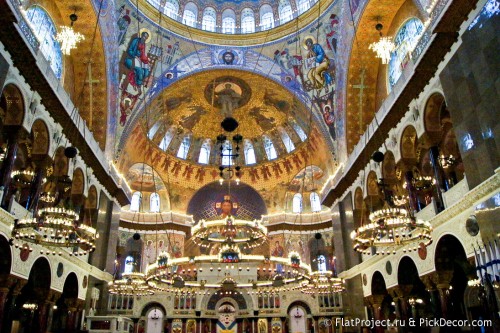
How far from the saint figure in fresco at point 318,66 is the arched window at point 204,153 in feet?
32.5

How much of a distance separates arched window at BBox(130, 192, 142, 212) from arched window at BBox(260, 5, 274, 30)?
1406cm

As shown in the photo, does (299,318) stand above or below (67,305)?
below

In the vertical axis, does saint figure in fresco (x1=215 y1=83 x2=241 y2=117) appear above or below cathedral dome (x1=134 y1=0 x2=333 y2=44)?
below

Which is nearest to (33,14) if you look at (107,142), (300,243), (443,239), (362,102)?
(107,142)

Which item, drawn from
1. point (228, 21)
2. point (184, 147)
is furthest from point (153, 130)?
point (228, 21)

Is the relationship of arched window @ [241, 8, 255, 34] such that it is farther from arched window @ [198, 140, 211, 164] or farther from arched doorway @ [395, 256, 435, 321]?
arched doorway @ [395, 256, 435, 321]

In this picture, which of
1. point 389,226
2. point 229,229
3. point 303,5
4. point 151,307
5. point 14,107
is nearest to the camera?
point 389,226

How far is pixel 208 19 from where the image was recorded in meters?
23.1

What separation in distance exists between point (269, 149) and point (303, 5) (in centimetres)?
1016

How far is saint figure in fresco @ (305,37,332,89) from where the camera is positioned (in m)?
20.7

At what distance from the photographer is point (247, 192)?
28875 mm

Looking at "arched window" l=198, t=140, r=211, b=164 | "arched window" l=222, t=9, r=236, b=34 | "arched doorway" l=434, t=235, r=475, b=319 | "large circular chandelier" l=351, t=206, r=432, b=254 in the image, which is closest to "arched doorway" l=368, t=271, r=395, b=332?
"arched doorway" l=434, t=235, r=475, b=319

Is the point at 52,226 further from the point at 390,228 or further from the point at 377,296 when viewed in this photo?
the point at 377,296

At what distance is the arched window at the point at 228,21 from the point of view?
75.7ft
